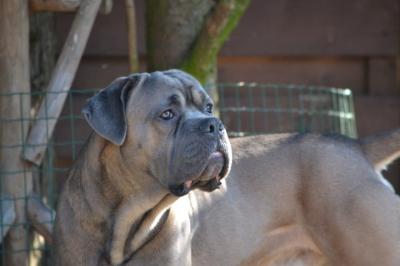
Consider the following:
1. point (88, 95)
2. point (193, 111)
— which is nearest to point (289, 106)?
point (88, 95)

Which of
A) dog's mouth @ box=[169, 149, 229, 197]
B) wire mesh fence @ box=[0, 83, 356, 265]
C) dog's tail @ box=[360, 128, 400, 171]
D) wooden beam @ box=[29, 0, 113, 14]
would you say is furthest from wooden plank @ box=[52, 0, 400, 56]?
dog's mouth @ box=[169, 149, 229, 197]

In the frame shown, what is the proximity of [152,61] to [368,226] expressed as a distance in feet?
6.77

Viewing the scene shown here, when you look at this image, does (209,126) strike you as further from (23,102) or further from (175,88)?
(23,102)

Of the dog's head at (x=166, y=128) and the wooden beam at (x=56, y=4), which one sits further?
the wooden beam at (x=56, y=4)

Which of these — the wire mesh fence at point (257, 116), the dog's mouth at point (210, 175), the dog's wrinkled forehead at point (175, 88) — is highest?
the dog's wrinkled forehead at point (175, 88)

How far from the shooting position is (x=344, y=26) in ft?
26.1

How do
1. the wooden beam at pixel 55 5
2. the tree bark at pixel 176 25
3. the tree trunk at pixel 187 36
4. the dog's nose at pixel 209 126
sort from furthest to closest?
the tree bark at pixel 176 25 < the tree trunk at pixel 187 36 < the wooden beam at pixel 55 5 < the dog's nose at pixel 209 126

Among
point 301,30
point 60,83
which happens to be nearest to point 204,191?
point 60,83

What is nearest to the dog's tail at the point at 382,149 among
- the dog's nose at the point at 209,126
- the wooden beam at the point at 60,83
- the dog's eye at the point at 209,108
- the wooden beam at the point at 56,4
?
the dog's eye at the point at 209,108

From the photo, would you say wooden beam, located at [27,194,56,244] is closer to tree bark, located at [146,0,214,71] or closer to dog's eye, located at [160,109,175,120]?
tree bark, located at [146,0,214,71]

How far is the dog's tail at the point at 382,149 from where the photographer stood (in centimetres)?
545

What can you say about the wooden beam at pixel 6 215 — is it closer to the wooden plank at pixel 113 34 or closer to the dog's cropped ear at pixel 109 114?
the dog's cropped ear at pixel 109 114

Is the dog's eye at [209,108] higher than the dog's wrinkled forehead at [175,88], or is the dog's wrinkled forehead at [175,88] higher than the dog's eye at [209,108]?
the dog's wrinkled forehead at [175,88]

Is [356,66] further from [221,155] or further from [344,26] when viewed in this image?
[221,155]
